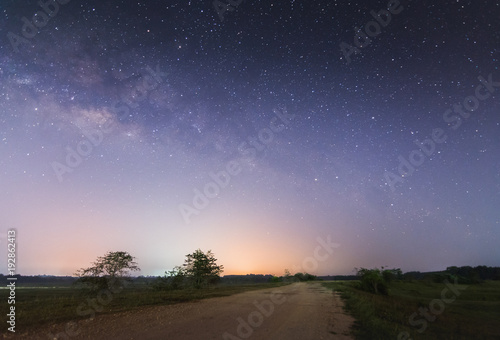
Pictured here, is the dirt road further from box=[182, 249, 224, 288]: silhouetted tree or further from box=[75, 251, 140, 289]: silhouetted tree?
box=[182, 249, 224, 288]: silhouetted tree

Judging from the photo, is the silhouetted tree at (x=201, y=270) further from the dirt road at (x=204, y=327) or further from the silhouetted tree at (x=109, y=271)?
the dirt road at (x=204, y=327)

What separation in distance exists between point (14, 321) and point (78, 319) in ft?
6.53

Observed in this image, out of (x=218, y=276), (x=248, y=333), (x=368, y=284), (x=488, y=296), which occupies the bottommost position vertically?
(x=488, y=296)

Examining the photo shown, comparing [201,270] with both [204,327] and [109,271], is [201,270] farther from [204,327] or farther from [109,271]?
[204,327]

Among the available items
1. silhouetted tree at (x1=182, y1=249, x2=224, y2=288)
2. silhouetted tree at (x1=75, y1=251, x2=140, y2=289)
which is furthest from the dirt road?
silhouetted tree at (x1=182, y1=249, x2=224, y2=288)

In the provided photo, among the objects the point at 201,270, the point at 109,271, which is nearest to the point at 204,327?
the point at 109,271

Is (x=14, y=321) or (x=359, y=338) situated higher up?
(x=14, y=321)

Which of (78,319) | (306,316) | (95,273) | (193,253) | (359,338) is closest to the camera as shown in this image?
(359,338)

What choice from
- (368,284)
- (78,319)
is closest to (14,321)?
(78,319)

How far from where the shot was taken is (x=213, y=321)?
10820mm

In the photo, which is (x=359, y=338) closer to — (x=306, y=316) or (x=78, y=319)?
(x=306, y=316)

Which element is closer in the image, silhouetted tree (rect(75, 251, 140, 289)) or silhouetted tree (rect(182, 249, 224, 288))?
silhouetted tree (rect(75, 251, 140, 289))

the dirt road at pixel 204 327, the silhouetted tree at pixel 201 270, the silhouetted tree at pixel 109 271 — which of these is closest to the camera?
the dirt road at pixel 204 327

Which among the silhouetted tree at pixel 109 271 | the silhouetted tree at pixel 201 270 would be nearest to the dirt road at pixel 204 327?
the silhouetted tree at pixel 109 271
